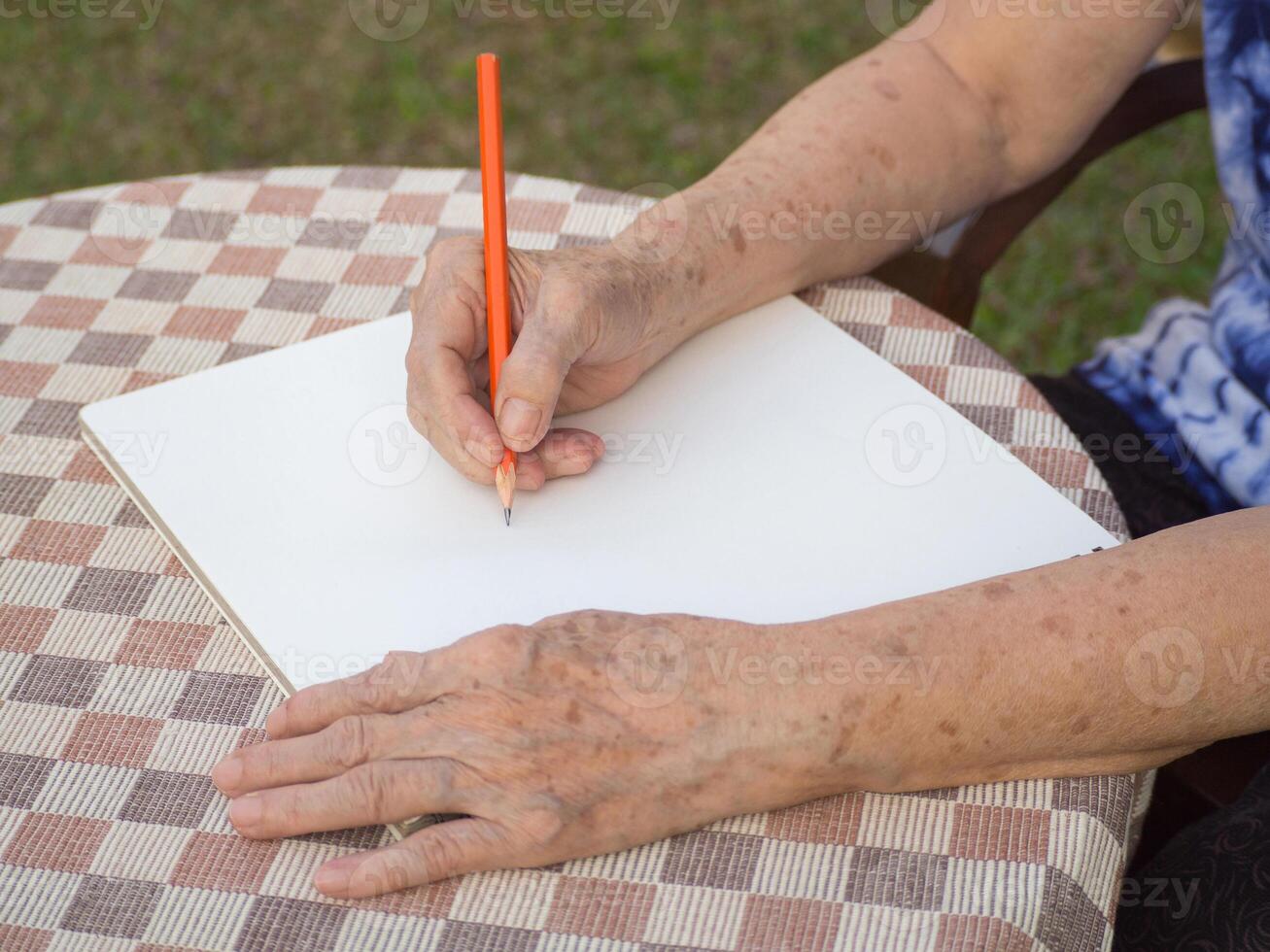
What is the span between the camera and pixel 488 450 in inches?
40.2

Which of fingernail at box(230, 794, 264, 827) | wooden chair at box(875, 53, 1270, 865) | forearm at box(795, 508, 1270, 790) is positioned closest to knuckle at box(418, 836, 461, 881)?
fingernail at box(230, 794, 264, 827)

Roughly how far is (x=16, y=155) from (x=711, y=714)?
3.31 metres

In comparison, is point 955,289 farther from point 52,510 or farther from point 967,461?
point 52,510

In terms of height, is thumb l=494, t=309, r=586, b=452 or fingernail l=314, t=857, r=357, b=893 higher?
thumb l=494, t=309, r=586, b=452

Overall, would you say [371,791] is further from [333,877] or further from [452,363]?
[452,363]

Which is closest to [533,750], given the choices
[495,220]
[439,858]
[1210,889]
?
[439,858]

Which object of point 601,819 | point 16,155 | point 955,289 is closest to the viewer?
point 601,819

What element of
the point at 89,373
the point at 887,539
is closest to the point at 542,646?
the point at 887,539

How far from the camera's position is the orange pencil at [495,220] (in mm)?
1045

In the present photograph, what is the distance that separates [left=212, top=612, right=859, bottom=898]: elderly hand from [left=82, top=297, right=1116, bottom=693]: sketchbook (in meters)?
0.06

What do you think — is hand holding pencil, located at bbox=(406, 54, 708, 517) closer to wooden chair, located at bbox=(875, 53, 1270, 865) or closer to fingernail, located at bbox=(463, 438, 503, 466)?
fingernail, located at bbox=(463, 438, 503, 466)

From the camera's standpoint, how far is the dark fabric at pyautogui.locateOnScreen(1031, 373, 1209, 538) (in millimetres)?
1329

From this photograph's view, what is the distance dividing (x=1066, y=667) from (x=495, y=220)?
21.6 inches

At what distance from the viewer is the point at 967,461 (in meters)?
1.08
